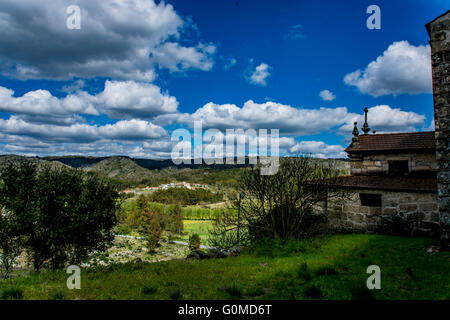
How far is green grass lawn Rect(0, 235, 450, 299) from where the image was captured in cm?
653

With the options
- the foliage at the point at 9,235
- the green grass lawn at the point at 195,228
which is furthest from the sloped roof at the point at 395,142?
the green grass lawn at the point at 195,228

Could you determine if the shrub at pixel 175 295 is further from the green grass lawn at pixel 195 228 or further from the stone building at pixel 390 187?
the green grass lawn at pixel 195 228

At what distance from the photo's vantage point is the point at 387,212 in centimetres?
1470

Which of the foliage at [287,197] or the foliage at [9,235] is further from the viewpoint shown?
the foliage at [9,235]

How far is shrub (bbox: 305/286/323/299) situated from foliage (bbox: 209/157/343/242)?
7.64 m

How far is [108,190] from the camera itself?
2484cm

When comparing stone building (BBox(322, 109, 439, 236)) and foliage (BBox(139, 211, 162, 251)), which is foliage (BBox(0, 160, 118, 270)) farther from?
foliage (BBox(139, 211, 162, 251))

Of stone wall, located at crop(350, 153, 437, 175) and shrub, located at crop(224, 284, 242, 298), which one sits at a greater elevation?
stone wall, located at crop(350, 153, 437, 175)

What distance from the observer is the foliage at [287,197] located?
1448 cm

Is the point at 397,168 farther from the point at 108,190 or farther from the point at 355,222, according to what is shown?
the point at 108,190

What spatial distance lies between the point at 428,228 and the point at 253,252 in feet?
31.6

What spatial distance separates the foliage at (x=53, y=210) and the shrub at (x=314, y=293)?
2137 centimetres

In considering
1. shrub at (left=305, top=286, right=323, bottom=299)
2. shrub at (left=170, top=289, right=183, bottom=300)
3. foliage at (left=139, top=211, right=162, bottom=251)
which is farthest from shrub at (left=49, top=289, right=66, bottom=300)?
foliage at (left=139, top=211, right=162, bottom=251)
